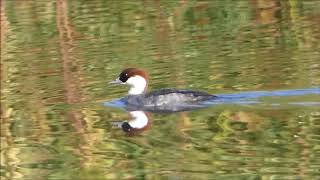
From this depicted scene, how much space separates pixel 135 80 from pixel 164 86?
601 mm

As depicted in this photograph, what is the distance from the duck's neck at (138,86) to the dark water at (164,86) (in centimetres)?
36

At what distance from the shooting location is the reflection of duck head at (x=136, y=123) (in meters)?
11.8

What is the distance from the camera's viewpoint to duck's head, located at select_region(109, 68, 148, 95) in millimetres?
13648

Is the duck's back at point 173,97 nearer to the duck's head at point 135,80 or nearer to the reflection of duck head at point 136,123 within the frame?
the reflection of duck head at point 136,123

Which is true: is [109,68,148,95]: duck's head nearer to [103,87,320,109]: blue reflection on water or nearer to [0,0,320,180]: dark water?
[0,0,320,180]: dark water

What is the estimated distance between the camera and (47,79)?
15.3 m

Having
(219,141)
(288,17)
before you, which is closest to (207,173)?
(219,141)

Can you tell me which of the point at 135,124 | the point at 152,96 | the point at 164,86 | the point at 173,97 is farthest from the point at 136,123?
the point at 164,86

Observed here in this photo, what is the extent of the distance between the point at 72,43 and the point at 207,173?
31.2 ft

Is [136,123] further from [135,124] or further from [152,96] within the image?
[152,96]

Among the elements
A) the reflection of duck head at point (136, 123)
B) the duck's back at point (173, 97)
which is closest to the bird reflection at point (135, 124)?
the reflection of duck head at point (136, 123)

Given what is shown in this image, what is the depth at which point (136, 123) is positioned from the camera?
40.0 ft

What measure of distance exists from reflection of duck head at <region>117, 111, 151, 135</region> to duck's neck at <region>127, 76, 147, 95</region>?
2.39 ft

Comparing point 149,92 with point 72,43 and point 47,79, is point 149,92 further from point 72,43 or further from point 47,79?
point 72,43
